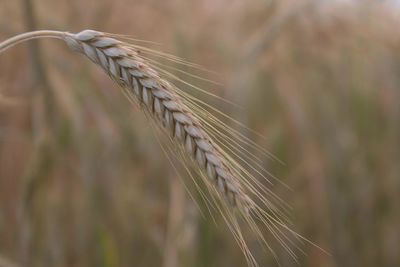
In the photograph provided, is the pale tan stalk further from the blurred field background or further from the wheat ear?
the blurred field background

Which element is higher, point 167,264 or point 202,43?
point 202,43

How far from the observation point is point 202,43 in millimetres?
3268

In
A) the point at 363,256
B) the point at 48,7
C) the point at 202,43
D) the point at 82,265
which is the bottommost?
the point at 363,256

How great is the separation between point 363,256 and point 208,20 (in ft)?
3.90

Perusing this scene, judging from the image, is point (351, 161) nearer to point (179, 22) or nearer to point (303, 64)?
point (303, 64)

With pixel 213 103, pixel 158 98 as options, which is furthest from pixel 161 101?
pixel 213 103

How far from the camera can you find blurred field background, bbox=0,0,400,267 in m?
2.49

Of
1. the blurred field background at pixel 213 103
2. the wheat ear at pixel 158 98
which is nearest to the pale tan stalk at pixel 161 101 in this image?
the wheat ear at pixel 158 98

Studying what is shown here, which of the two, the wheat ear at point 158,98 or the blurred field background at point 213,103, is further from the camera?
the blurred field background at point 213,103

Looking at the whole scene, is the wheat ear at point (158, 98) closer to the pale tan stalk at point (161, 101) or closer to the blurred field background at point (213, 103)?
the pale tan stalk at point (161, 101)

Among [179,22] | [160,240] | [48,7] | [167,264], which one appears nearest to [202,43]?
[179,22]

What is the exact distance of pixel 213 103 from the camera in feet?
9.73

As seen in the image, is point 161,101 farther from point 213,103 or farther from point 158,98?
point 213,103

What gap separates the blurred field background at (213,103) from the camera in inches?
98.0
